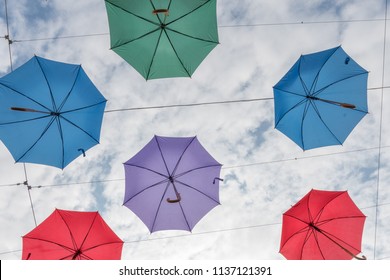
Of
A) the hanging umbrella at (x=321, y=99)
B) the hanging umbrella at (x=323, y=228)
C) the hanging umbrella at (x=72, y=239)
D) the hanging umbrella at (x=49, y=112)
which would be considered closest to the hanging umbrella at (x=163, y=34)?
the hanging umbrella at (x=49, y=112)

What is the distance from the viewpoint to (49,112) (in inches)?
333

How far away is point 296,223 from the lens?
30.3ft

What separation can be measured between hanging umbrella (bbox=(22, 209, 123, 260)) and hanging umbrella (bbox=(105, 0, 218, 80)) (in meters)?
4.16

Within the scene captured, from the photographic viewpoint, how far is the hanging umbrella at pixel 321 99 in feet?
28.1

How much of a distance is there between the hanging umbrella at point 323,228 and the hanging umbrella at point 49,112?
5.98 m

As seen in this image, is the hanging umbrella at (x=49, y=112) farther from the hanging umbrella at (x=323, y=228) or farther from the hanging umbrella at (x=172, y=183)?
the hanging umbrella at (x=323, y=228)

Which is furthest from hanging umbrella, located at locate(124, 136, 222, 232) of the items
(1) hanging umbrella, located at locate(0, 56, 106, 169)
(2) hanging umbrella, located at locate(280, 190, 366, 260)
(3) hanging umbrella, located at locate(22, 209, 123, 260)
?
(2) hanging umbrella, located at locate(280, 190, 366, 260)

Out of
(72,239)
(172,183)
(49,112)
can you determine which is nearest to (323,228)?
(172,183)

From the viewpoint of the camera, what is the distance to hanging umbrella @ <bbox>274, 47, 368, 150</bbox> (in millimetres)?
8555

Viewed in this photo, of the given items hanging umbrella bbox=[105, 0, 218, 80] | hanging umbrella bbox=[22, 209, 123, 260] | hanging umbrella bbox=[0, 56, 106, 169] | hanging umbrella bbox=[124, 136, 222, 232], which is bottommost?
hanging umbrella bbox=[22, 209, 123, 260]

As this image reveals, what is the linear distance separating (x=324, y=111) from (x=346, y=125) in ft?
2.31

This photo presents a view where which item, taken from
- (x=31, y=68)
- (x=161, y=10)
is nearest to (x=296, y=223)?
(x=161, y=10)

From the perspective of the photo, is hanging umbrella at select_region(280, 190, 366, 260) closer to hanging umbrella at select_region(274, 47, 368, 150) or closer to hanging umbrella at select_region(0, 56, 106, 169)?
hanging umbrella at select_region(274, 47, 368, 150)

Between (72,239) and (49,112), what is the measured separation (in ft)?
11.4
